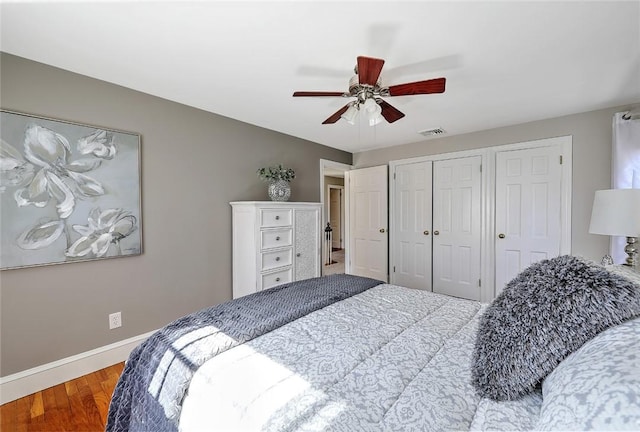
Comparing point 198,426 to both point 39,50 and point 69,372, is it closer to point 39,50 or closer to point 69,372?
point 69,372

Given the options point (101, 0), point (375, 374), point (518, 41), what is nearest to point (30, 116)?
point (101, 0)

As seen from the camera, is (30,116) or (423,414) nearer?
(423,414)

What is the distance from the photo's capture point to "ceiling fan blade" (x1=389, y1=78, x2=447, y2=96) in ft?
5.21

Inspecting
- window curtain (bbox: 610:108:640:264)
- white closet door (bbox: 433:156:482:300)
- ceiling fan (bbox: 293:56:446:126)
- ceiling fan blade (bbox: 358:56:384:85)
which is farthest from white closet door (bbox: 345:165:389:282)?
ceiling fan blade (bbox: 358:56:384:85)

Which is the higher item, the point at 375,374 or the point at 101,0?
the point at 101,0

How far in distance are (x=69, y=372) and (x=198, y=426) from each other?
189cm

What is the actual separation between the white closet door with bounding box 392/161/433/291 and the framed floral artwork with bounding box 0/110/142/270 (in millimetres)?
3300

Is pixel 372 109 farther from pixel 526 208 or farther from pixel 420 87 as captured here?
pixel 526 208

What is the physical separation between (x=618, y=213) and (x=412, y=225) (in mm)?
2274

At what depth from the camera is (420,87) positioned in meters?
1.65

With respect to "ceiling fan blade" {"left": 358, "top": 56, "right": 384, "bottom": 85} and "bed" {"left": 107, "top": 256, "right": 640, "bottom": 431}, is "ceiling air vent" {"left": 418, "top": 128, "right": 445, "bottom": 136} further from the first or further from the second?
"bed" {"left": 107, "top": 256, "right": 640, "bottom": 431}

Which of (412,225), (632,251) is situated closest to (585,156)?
(632,251)

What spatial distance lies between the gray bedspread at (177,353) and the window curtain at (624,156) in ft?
9.42

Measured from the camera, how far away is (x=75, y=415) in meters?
1.71
